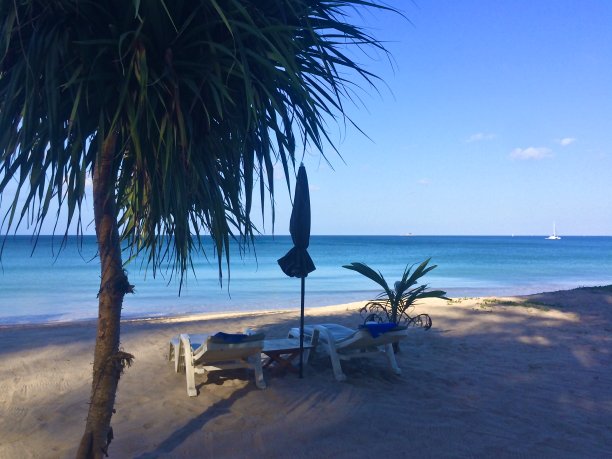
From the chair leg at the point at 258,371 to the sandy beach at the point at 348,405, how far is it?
0.12 m

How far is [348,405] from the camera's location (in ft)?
15.1

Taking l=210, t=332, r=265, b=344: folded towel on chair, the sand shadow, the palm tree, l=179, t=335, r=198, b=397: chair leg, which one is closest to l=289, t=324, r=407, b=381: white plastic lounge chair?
the sand shadow

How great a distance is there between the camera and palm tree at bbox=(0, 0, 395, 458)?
250 cm

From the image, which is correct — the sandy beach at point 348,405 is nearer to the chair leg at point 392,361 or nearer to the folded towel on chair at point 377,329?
the chair leg at point 392,361

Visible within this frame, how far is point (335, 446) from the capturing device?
381cm

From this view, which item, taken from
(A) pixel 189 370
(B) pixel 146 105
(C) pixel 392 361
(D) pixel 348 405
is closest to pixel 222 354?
(A) pixel 189 370

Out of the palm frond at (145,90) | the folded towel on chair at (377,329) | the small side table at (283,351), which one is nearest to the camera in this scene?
the palm frond at (145,90)

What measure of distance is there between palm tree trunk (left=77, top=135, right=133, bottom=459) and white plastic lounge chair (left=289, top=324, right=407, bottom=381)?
8.54 ft

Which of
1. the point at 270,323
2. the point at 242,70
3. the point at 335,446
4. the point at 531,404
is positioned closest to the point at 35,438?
the point at 335,446

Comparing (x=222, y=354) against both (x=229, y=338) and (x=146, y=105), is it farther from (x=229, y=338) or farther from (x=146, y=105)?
(x=146, y=105)

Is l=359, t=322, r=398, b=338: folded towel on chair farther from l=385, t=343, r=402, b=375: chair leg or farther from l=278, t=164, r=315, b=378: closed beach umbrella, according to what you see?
l=278, t=164, r=315, b=378: closed beach umbrella

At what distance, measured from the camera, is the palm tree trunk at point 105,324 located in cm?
299

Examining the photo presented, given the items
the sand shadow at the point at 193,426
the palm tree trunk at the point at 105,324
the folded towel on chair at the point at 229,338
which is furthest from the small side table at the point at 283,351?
the palm tree trunk at the point at 105,324

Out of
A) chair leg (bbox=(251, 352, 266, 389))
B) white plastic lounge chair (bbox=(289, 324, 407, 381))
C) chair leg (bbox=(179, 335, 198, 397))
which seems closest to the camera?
chair leg (bbox=(179, 335, 198, 397))
